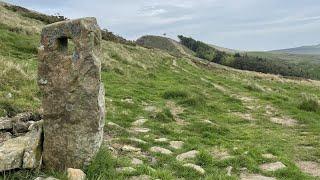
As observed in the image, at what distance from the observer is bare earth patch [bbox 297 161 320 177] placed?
1145cm

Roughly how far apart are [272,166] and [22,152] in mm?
5837

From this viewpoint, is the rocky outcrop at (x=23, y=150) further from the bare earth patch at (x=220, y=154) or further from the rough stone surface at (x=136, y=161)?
the bare earth patch at (x=220, y=154)

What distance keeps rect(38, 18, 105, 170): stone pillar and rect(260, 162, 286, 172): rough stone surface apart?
13.7 ft

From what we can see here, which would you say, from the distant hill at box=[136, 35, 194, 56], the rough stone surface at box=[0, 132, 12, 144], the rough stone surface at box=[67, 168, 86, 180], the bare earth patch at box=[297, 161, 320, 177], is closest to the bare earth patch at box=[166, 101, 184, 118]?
the bare earth patch at box=[297, 161, 320, 177]

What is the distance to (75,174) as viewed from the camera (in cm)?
853

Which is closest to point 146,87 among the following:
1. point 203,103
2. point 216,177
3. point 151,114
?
point 203,103

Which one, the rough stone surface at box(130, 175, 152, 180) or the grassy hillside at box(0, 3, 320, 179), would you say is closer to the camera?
the rough stone surface at box(130, 175, 152, 180)

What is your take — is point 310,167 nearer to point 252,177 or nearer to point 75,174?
point 252,177

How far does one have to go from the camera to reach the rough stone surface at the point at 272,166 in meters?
11.1

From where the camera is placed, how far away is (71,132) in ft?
29.9

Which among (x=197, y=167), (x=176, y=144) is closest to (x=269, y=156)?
(x=176, y=144)

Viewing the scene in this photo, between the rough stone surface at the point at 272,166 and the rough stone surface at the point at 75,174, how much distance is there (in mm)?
4553

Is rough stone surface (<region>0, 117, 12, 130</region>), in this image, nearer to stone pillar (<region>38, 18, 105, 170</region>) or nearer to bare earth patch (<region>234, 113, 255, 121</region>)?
stone pillar (<region>38, 18, 105, 170</region>)

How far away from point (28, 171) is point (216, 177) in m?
3.68
